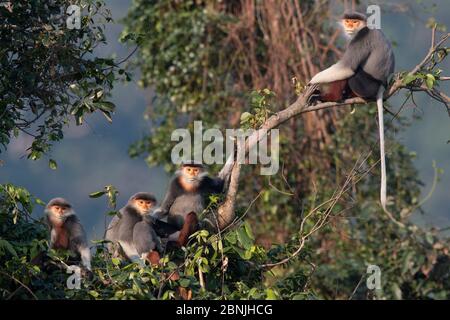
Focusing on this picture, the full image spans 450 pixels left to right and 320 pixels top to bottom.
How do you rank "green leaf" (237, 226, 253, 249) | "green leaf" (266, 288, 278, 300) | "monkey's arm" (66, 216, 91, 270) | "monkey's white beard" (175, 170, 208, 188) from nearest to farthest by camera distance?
"green leaf" (266, 288, 278, 300) → "green leaf" (237, 226, 253, 249) → "monkey's arm" (66, 216, 91, 270) → "monkey's white beard" (175, 170, 208, 188)

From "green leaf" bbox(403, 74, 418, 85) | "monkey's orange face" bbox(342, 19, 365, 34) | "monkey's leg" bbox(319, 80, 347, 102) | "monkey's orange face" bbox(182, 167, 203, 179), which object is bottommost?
"monkey's orange face" bbox(182, 167, 203, 179)

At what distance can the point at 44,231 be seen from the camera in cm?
532

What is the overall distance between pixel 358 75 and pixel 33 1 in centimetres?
178

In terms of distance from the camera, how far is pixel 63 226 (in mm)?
6004

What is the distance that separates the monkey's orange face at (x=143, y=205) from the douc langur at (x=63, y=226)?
Answer: 427mm

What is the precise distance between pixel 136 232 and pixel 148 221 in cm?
14

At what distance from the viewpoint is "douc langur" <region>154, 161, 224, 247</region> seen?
21.1 feet

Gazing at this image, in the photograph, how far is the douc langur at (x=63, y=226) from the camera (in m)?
5.95

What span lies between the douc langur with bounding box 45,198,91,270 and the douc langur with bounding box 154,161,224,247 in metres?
0.55

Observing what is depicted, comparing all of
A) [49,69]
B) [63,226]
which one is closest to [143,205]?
[63,226]

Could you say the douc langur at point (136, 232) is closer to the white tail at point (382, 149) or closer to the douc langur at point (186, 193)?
the douc langur at point (186, 193)

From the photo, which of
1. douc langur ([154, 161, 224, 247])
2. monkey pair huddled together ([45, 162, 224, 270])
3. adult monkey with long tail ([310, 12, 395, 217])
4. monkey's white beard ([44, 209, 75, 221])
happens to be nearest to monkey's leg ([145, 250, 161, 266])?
monkey pair huddled together ([45, 162, 224, 270])

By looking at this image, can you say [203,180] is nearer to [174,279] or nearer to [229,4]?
[174,279]

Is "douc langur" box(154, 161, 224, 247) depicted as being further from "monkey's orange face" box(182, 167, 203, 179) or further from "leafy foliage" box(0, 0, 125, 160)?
"leafy foliage" box(0, 0, 125, 160)
